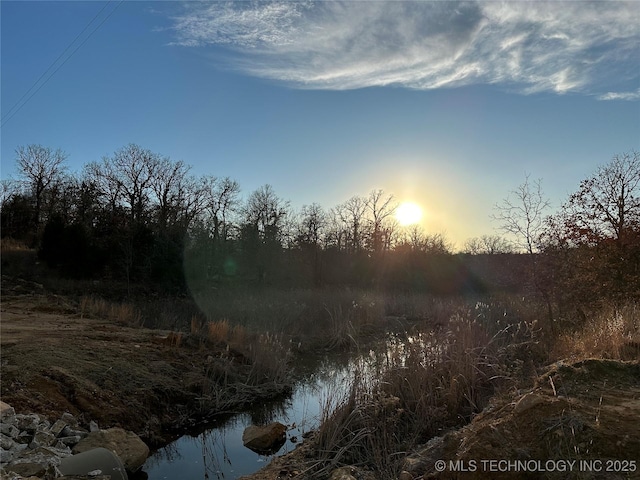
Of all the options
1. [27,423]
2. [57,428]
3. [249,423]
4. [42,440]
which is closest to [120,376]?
[57,428]

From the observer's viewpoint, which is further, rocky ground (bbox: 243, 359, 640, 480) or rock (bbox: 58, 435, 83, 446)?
rock (bbox: 58, 435, 83, 446)

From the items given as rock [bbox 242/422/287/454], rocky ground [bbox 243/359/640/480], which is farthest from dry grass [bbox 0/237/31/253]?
rocky ground [bbox 243/359/640/480]

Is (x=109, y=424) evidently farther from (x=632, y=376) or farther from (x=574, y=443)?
(x=632, y=376)

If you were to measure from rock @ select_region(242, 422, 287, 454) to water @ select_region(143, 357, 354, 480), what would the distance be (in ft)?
0.36

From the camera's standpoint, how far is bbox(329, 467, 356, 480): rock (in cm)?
498

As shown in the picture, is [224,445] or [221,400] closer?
[224,445]

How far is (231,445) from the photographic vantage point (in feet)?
25.2

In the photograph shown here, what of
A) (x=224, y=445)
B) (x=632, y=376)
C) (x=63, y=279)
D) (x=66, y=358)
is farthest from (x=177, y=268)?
(x=632, y=376)

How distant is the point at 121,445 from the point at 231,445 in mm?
1876

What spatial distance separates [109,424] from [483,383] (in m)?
6.17

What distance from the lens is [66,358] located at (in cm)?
873

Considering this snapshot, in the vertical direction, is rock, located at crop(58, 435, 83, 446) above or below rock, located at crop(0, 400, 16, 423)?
below

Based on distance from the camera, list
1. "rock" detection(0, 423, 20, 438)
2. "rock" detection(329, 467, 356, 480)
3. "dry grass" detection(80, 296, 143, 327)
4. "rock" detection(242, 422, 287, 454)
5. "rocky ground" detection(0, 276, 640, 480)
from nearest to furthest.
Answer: "rocky ground" detection(0, 276, 640, 480)
"rock" detection(329, 467, 356, 480)
"rock" detection(0, 423, 20, 438)
"rock" detection(242, 422, 287, 454)
"dry grass" detection(80, 296, 143, 327)

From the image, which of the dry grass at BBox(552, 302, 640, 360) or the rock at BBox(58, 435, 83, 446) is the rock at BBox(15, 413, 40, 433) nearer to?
the rock at BBox(58, 435, 83, 446)
